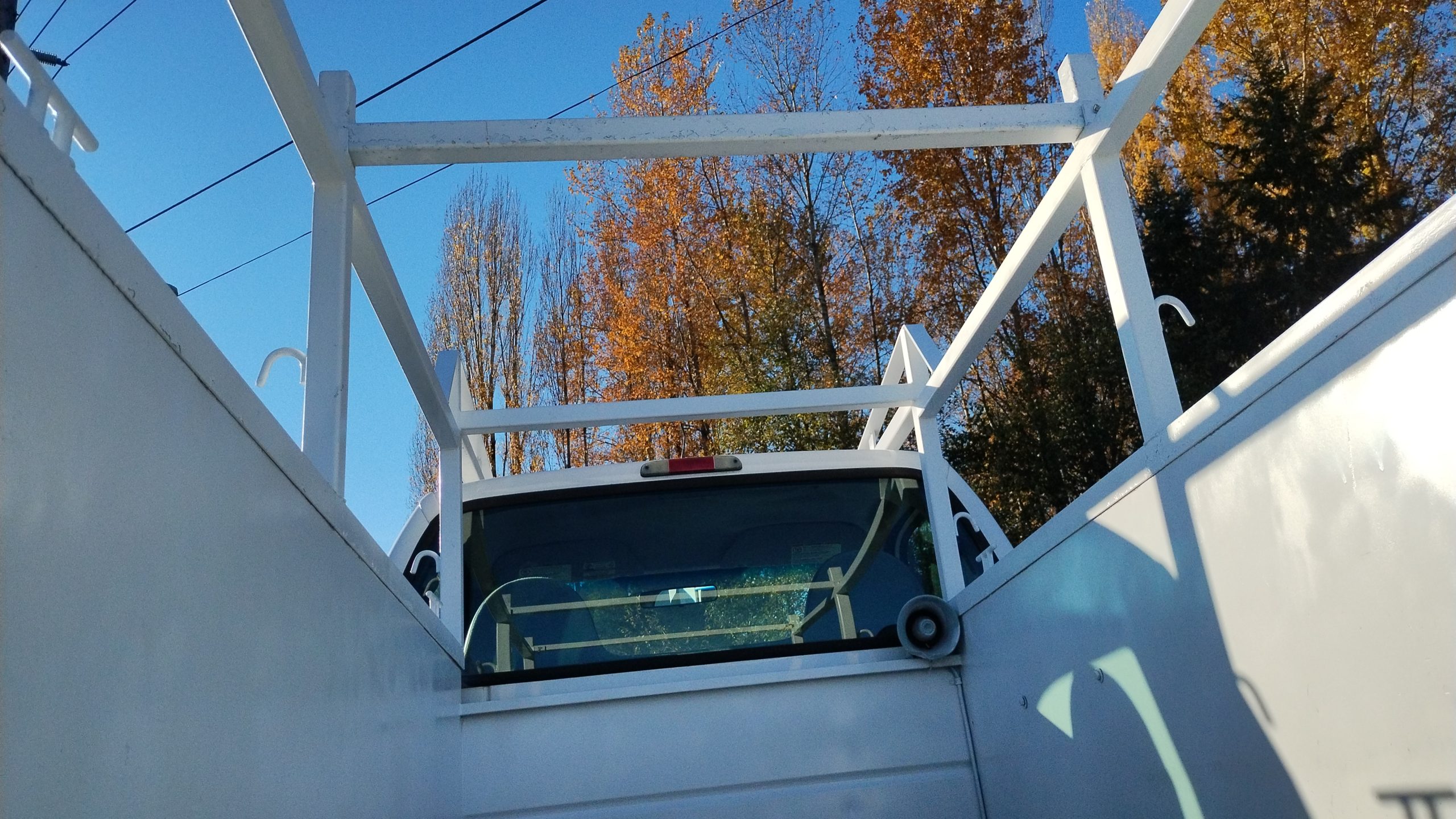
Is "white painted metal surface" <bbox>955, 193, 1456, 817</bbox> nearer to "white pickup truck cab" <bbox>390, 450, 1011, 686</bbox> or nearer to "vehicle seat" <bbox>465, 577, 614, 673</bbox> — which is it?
"white pickup truck cab" <bbox>390, 450, 1011, 686</bbox>

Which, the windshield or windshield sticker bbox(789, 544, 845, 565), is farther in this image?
windshield sticker bbox(789, 544, 845, 565)

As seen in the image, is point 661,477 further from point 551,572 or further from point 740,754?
point 740,754

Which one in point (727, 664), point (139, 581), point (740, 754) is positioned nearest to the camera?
point (139, 581)

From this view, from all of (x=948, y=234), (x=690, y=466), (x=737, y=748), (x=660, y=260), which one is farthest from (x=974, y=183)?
(x=737, y=748)

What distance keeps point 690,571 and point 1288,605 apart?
1860mm

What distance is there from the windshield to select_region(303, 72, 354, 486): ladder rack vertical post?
1.20 meters

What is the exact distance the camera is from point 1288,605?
1.36 metres

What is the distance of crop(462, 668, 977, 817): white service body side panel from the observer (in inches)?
100.0

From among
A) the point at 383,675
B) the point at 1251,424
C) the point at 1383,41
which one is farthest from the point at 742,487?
the point at 1383,41

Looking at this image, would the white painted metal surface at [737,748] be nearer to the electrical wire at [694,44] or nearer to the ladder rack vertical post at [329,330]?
the ladder rack vertical post at [329,330]

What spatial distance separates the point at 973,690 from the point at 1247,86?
69.5 ft

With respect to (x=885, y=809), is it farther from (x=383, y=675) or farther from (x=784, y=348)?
(x=784, y=348)

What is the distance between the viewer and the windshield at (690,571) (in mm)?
2918

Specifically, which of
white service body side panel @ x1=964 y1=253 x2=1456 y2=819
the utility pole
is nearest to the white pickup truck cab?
white service body side panel @ x1=964 y1=253 x2=1456 y2=819
